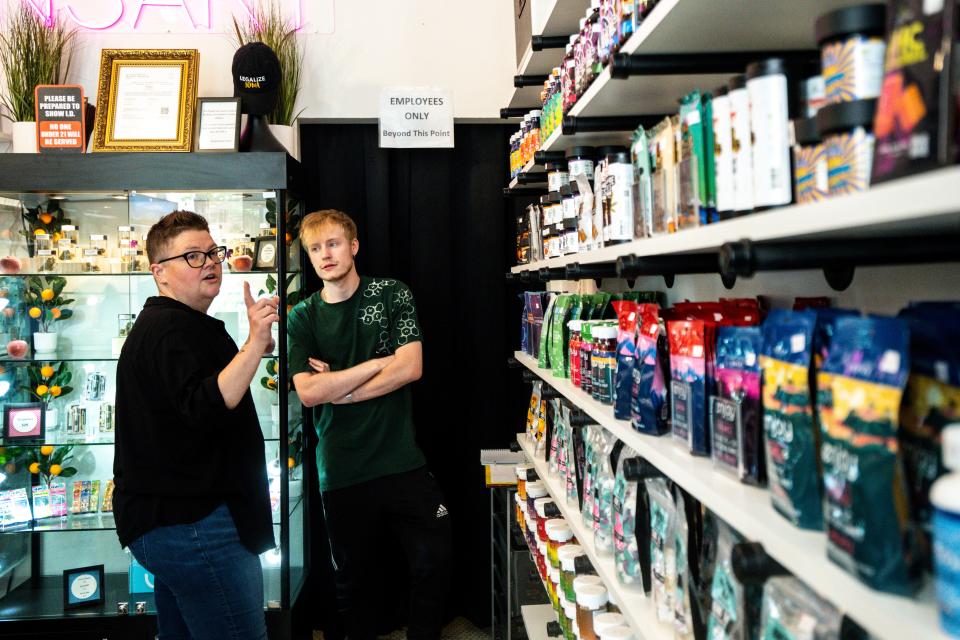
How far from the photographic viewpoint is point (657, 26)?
1.30 m

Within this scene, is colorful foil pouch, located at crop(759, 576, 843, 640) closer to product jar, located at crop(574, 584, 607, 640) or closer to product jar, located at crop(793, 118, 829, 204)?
product jar, located at crop(793, 118, 829, 204)

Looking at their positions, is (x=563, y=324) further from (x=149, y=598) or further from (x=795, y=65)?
(x=149, y=598)

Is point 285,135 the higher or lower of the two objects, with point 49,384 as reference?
higher

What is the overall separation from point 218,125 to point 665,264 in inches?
100

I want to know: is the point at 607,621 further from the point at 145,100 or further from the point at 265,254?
the point at 145,100

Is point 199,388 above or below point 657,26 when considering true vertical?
below

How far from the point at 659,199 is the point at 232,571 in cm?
177

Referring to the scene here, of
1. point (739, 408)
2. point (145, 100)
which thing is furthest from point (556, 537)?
point (145, 100)

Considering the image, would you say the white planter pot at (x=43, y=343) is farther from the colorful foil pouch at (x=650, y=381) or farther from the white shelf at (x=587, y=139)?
the colorful foil pouch at (x=650, y=381)

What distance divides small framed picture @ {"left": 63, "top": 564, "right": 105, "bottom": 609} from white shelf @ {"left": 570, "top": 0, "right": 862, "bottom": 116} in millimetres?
3194

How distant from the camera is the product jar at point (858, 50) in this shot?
80 cm

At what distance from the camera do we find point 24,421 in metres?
3.42

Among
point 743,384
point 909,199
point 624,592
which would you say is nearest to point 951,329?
point 909,199

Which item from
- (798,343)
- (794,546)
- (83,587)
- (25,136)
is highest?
(25,136)
